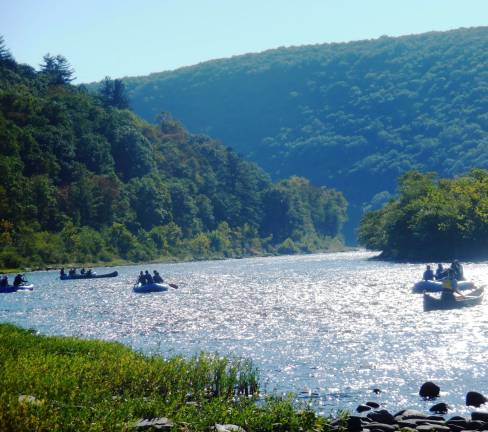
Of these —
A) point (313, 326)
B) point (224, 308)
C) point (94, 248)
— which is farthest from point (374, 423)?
point (94, 248)

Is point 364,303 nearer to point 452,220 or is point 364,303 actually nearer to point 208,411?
point 208,411

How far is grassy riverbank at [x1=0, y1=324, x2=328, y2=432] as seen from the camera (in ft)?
64.0

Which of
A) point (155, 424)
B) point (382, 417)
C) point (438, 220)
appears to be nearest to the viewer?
point (155, 424)

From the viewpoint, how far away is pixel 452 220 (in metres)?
122

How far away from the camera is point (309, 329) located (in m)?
48.9

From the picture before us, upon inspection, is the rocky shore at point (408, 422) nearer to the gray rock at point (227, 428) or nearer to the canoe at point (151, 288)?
the gray rock at point (227, 428)

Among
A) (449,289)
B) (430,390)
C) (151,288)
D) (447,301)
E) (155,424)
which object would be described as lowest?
(151,288)

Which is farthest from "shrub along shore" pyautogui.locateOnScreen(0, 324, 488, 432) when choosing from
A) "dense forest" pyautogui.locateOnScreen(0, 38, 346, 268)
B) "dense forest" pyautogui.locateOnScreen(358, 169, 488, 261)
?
"dense forest" pyautogui.locateOnScreen(0, 38, 346, 268)

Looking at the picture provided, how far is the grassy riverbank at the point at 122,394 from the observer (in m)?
19.5

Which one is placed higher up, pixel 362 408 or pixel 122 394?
pixel 122 394

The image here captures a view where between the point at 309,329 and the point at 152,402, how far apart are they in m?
27.6

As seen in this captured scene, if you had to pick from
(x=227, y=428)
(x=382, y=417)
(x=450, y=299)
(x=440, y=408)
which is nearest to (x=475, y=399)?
(x=440, y=408)

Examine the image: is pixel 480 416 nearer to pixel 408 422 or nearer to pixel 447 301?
pixel 408 422

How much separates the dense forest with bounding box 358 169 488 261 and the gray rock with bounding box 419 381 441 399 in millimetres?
94780
